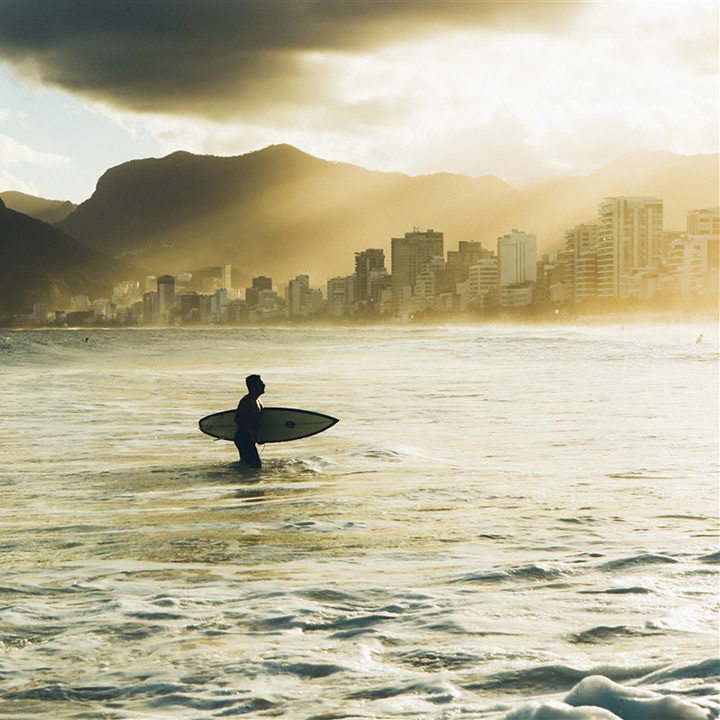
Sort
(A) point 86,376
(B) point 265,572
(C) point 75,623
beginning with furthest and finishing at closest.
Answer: (A) point 86,376
(B) point 265,572
(C) point 75,623

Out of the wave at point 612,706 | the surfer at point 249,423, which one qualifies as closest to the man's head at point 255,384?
the surfer at point 249,423

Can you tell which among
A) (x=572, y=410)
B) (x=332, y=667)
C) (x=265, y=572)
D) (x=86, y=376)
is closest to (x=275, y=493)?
(x=265, y=572)

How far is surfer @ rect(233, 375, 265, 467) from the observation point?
15570 mm

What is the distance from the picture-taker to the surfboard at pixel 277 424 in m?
16.8

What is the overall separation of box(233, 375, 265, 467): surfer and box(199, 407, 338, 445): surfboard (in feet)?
1.77

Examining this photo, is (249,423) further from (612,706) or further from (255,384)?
(612,706)

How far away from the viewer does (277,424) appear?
16812 millimetres

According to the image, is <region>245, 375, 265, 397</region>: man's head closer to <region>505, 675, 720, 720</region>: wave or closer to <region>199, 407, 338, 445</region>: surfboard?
<region>199, 407, 338, 445</region>: surfboard

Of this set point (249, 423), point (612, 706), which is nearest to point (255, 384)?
point (249, 423)

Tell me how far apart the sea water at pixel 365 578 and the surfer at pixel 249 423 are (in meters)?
0.34

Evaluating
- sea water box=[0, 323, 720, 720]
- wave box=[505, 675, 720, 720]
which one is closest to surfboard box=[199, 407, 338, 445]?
sea water box=[0, 323, 720, 720]

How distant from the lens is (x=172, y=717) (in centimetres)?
537

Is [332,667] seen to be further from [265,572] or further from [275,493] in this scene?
[275,493]

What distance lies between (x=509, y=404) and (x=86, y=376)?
27.4m
